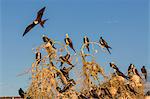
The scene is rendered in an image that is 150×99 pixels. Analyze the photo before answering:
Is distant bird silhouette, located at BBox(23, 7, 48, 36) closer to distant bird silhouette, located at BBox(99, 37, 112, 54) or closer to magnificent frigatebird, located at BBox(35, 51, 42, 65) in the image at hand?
magnificent frigatebird, located at BBox(35, 51, 42, 65)

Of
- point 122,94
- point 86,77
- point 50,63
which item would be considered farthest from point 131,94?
point 50,63

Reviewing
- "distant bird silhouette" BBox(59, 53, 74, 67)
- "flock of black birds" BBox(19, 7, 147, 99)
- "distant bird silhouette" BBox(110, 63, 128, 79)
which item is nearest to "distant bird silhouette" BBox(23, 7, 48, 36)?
"flock of black birds" BBox(19, 7, 147, 99)

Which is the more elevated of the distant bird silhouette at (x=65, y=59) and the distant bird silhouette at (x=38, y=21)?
the distant bird silhouette at (x=38, y=21)

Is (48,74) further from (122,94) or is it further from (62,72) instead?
(122,94)

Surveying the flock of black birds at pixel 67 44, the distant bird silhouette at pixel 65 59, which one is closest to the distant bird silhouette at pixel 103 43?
the flock of black birds at pixel 67 44

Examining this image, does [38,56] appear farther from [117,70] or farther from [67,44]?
[117,70]

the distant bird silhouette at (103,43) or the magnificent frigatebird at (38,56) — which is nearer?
the magnificent frigatebird at (38,56)

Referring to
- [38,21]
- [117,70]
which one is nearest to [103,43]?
[117,70]

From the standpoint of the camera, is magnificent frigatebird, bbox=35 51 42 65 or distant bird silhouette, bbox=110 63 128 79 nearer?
magnificent frigatebird, bbox=35 51 42 65

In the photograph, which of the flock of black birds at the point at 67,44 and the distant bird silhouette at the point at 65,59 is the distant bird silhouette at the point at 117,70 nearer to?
the flock of black birds at the point at 67,44

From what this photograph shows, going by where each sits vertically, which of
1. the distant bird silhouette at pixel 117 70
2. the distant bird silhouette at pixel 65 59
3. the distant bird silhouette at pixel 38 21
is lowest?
the distant bird silhouette at pixel 117 70

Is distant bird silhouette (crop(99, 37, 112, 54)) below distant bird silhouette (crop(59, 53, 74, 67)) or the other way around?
the other way around

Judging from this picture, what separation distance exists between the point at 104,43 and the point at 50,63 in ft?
2.22

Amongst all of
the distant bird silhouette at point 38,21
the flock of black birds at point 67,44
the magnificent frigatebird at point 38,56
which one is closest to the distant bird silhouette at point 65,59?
the flock of black birds at point 67,44
